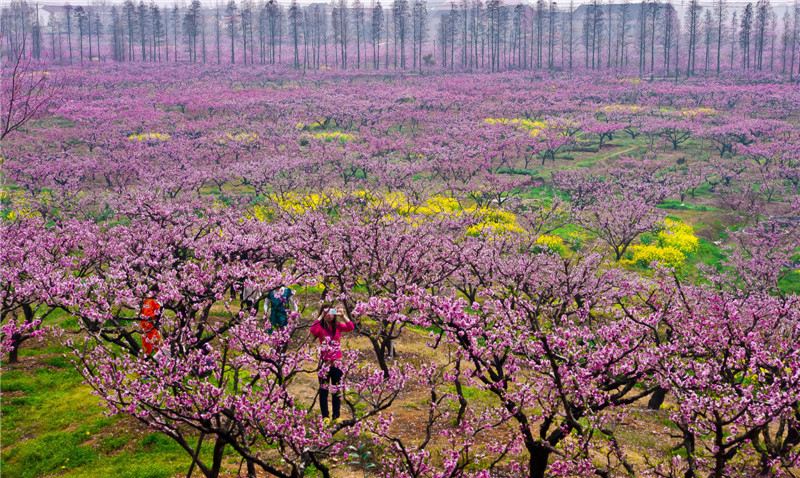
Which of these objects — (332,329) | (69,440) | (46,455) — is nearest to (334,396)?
(332,329)

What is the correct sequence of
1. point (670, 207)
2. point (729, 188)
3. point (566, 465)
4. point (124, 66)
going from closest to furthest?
point (566, 465), point (670, 207), point (729, 188), point (124, 66)

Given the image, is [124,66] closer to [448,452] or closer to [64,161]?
[64,161]

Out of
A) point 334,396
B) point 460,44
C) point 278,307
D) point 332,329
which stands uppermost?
point 460,44

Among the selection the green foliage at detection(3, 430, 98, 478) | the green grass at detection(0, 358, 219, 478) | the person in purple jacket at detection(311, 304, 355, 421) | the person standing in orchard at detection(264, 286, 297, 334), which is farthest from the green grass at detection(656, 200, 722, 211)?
the green foliage at detection(3, 430, 98, 478)

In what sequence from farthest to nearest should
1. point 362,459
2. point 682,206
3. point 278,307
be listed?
1. point 682,206
2. point 278,307
3. point 362,459

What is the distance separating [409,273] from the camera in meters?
14.9

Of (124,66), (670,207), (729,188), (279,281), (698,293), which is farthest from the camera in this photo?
(124,66)

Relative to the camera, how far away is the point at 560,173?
136 feet

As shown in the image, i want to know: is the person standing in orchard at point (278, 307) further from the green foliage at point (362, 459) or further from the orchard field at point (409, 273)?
the green foliage at point (362, 459)

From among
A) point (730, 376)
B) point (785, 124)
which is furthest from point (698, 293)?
point (785, 124)

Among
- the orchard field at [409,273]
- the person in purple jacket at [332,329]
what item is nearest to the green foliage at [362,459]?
the orchard field at [409,273]

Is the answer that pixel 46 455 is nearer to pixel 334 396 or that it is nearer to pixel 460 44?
pixel 334 396

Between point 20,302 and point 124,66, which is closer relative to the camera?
point 20,302

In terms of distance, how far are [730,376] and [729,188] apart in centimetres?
3805
